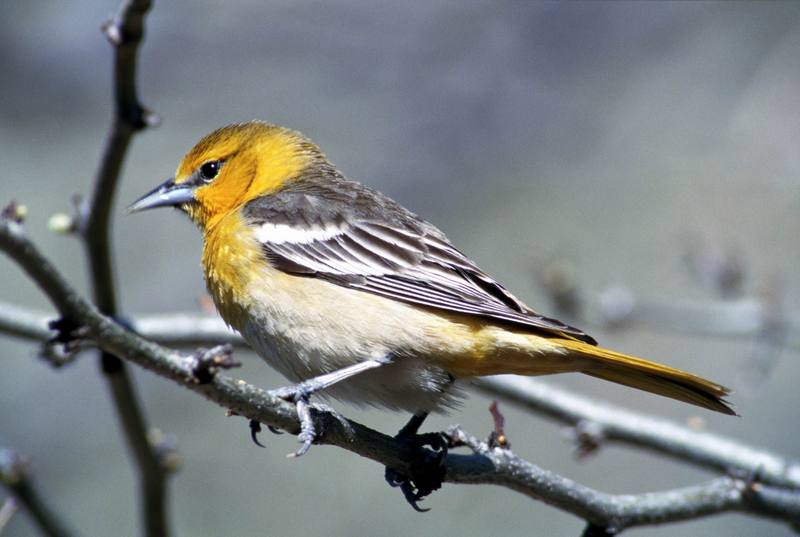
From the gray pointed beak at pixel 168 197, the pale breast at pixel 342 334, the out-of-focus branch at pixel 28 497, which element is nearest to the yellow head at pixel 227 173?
the gray pointed beak at pixel 168 197

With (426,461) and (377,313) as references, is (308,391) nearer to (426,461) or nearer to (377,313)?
(426,461)

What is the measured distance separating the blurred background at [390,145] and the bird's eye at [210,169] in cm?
233

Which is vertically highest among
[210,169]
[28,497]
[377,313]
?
[210,169]

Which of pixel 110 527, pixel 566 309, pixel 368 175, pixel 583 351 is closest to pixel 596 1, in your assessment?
pixel 368 175

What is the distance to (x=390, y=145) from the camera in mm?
7887

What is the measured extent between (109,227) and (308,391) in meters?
Result: 1.25

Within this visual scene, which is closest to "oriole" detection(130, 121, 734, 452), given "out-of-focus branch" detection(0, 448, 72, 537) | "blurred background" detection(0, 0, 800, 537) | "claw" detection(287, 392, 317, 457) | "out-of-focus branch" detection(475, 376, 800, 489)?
"claw" detection(287, 392, 317, 457)

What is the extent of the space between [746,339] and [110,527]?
4816mm

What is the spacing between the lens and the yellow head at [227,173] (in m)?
4.71

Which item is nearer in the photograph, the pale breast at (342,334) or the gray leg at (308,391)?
the gray leg at (308,391)

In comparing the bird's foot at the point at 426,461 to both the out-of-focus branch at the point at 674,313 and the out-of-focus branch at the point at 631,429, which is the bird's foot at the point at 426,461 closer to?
the out-of-focus branch at the point at 631,429

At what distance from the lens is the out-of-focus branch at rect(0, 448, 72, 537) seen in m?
3.96

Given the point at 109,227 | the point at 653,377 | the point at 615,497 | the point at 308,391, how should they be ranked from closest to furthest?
the point at 308,391, the point at 615,497, the point at 653,377, the point at 109,227

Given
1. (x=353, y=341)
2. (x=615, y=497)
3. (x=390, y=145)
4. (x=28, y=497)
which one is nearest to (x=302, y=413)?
(x=353, y=341)
